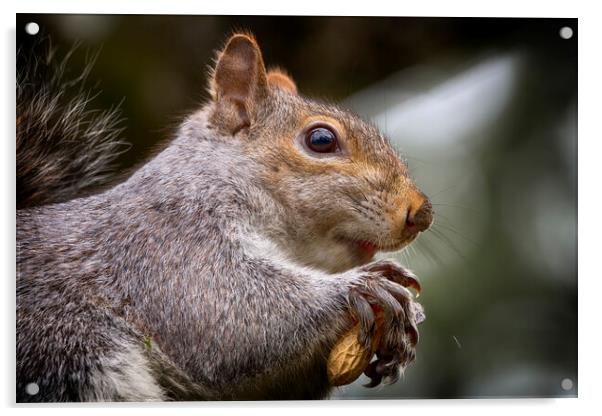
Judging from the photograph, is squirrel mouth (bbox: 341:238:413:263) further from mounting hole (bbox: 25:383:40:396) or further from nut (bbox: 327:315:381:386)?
mounting hole (bbox: 25:383:40:396)

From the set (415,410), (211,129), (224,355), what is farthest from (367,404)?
(211,129)

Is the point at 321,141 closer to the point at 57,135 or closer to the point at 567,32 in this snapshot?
the point at 57,135

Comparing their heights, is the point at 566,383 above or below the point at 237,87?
below

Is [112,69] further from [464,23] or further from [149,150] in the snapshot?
[464,23]

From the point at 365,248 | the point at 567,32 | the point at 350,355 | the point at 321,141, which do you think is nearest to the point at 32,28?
the point at 321,141

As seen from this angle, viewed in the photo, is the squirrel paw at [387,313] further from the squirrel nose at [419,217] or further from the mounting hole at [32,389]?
the mounting hole at [32,389]
